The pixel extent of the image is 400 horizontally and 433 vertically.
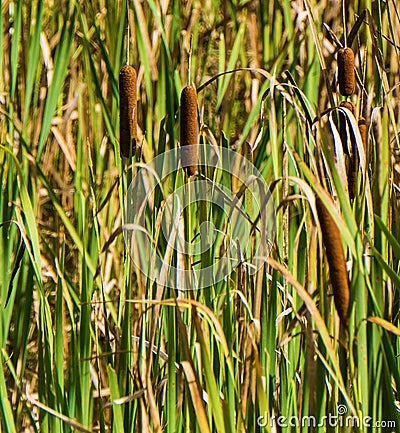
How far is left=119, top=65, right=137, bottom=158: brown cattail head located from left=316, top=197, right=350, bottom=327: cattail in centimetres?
25

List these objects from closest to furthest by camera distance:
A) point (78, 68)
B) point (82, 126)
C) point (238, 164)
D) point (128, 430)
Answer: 1. point (128, 430)
2. point (238, 164)
3. point (82, 126)
4. point (78, 68)

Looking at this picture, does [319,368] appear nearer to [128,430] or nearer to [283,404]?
[283,404]

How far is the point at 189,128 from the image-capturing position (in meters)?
0.73

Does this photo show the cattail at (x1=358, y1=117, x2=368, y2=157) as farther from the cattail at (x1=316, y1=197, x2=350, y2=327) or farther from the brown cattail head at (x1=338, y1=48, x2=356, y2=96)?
the cattail at (x1=316, y1=197, x2=350, y2=327)

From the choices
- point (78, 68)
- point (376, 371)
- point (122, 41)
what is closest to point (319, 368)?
point (376, 371)

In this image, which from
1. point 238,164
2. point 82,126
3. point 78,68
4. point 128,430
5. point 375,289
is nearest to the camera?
point 375,289

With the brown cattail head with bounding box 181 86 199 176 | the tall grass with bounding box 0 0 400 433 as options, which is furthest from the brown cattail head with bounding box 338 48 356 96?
the brown cattail head with bounding box 181 86 199 176

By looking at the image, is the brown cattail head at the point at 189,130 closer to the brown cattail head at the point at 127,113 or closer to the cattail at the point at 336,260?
the brown cattail head at the point at 127,113

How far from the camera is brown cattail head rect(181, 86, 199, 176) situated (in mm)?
731

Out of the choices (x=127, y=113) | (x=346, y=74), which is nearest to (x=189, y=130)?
(x=127, y=113)

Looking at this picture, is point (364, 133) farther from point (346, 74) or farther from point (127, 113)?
point (127, 113)

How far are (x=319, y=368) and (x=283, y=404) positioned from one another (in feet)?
0.35

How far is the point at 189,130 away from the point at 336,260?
23 cm

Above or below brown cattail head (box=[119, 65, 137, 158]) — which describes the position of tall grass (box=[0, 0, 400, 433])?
below
